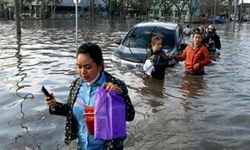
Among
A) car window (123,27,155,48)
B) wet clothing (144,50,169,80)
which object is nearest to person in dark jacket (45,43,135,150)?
wet clothing (144,50,169,80)

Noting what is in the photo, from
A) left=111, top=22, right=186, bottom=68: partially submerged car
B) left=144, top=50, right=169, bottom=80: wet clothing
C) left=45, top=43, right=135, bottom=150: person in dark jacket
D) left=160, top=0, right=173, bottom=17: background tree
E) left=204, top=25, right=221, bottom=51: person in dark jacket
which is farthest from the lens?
left=160, top=0, right=173, bottom=17: background tree

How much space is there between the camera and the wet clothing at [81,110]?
3.16 meters

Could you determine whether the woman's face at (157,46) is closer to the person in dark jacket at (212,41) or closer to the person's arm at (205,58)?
the person's arm at (205,58)

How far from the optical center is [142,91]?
9.23 meters

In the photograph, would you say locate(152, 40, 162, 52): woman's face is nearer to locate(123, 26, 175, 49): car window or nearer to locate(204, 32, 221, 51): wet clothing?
locate(123, 26, 175, 49): car window

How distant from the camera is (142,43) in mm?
12211

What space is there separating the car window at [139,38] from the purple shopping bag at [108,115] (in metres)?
9.03

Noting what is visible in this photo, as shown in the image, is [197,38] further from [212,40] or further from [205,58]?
[212,40]

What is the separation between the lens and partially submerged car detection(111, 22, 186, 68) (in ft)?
37.8

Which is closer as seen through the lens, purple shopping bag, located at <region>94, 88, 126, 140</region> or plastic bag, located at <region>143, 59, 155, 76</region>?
purple shopping bag, located at <region>94, 88, 126, 140</region>

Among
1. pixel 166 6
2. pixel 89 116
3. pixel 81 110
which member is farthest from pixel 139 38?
pixel 166 6

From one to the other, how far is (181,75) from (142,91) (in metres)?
2.60

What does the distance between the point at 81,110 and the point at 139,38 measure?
371 inches

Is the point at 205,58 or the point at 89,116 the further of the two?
the point at 205,58
